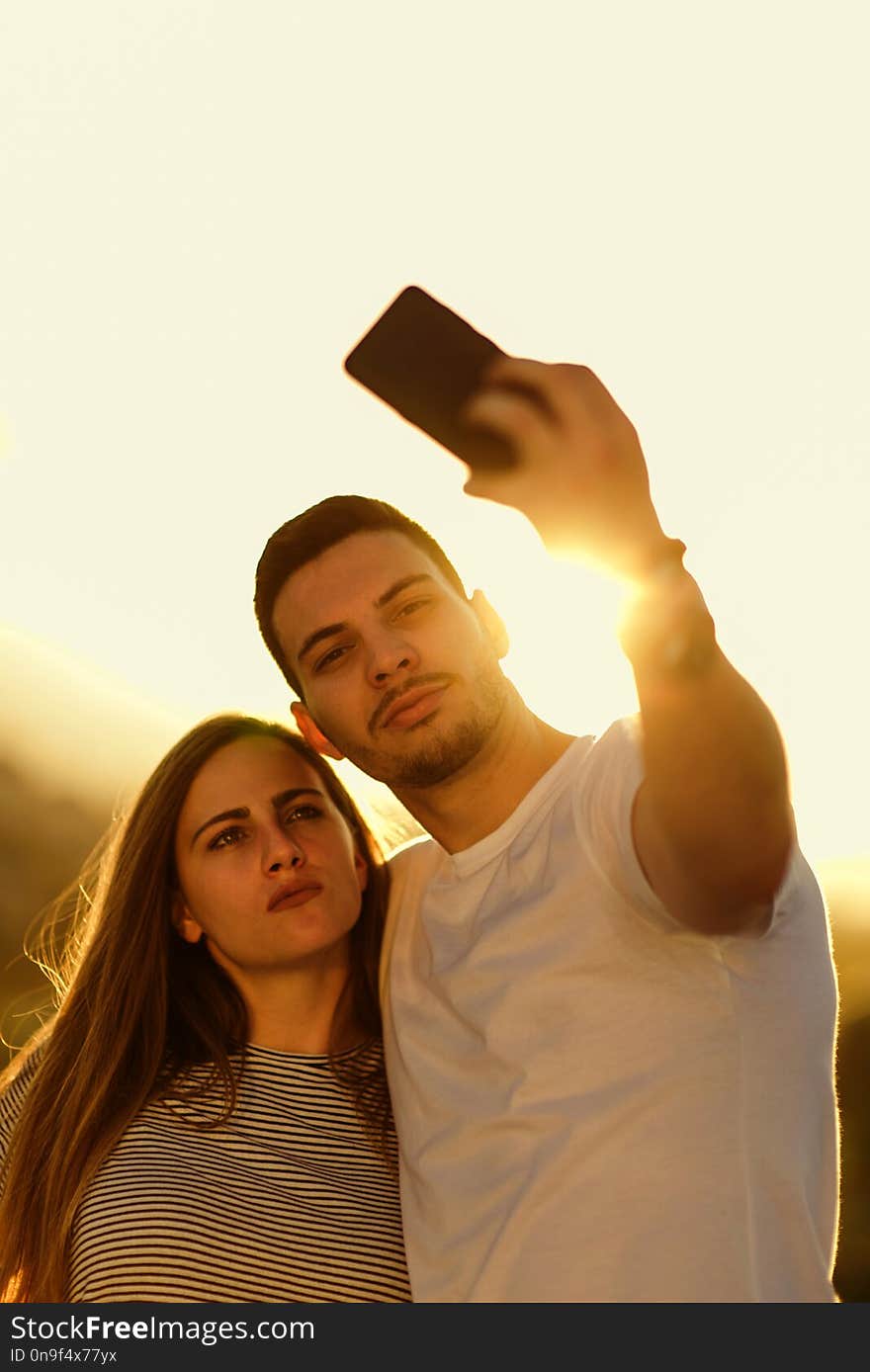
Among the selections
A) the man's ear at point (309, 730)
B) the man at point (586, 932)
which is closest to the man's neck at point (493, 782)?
the man at point (586, 932)

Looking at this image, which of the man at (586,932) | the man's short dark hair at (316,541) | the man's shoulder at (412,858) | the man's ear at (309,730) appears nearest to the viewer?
the man at (586,932)

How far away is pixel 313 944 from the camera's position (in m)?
3.74

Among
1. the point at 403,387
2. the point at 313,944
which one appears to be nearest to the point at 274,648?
the point at 313,944

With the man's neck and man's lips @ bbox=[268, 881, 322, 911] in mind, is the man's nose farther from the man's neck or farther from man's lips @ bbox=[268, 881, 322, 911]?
man's lips @ bbox=[268, 881, 322, 911]

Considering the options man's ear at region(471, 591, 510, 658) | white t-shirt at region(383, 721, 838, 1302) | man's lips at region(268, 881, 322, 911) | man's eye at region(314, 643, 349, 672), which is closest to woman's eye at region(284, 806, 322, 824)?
man's lips at region(268, 881, 322, 911)

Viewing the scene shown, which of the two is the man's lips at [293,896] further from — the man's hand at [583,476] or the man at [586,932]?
the man's hand at [583,476]

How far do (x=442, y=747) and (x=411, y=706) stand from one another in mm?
138

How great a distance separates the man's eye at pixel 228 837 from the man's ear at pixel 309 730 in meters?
0.36

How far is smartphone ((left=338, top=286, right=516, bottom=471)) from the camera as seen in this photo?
6.90 feet

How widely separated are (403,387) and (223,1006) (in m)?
2.40

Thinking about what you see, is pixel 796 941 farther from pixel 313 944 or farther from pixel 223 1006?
pixel 223 1006

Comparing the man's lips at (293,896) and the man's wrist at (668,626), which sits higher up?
the man's wrist at (668,626)

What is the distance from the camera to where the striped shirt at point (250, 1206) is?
3266 millimetres

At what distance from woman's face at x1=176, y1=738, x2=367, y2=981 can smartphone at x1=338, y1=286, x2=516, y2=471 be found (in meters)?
1.83
